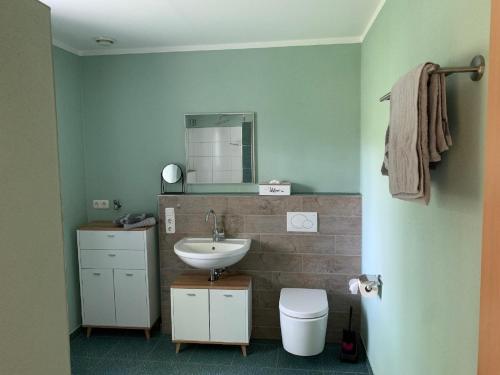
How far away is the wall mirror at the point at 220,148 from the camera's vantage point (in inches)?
127

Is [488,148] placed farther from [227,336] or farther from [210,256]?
[227,336]

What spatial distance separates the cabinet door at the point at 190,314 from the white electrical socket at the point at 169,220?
0.56 meters

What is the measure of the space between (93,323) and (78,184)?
1.28 m

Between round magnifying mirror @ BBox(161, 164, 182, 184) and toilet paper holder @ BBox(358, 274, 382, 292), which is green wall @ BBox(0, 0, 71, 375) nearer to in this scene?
toilet paper holder @ BBox(358, 274, 382, 292)

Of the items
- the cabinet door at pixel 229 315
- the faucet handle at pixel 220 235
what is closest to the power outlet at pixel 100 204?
the faucet handle at pixel 220 235

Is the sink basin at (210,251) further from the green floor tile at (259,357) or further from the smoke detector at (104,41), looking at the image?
the smoke detector at (104,41)

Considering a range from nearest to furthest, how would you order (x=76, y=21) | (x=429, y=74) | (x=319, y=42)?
(x=429, y=74) < (x=76, y=21) < (x=319, y=42)

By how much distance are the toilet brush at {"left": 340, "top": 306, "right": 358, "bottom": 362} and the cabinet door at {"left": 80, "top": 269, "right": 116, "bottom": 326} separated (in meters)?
2.00

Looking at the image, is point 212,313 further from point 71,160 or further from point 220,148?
point 71,160

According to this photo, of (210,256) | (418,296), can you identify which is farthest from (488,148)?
(210,256)

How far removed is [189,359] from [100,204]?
167 centimetres

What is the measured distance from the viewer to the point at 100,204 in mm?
3445

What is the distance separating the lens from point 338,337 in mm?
3121

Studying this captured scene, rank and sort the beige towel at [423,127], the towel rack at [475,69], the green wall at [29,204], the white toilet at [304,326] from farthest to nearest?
the white toilet at [304,326] < the beige towel at [423,127] < the towel rack at [475,69] < the green wall at [29,204]
